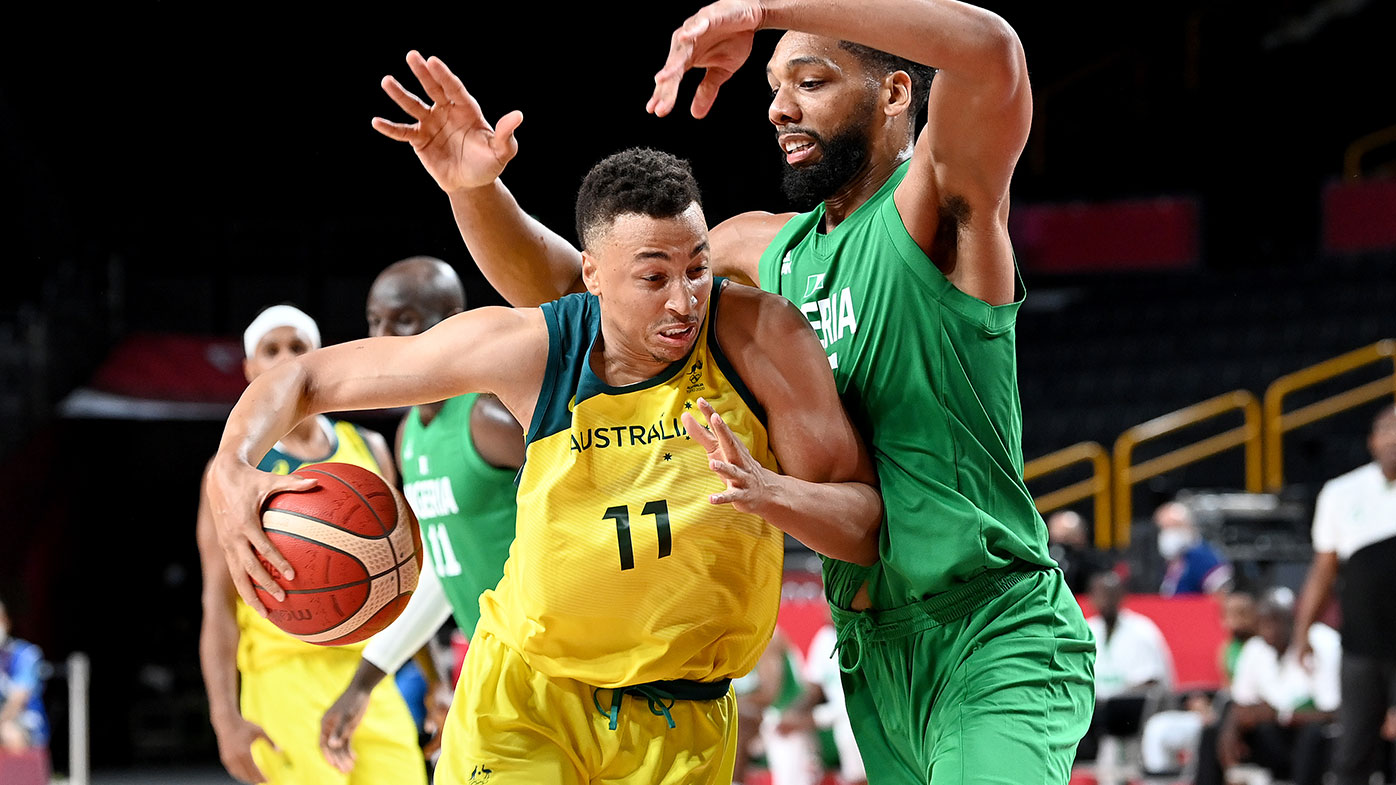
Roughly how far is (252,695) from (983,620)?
2967 millimetres

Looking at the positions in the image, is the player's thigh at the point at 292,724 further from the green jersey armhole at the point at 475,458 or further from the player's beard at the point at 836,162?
the player's beard at the point at 836,162

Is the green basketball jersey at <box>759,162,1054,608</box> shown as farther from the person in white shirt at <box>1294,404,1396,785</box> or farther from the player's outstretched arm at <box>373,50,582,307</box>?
the person in white shirt at <box>1294,404,1396,785</box>

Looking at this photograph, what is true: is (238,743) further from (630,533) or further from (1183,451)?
(1183,451)

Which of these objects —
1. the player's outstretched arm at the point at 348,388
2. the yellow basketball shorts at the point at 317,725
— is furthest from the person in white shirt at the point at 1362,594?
the player's outstretched arm at the point at 348,388

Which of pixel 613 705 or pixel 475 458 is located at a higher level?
pixel 475 458

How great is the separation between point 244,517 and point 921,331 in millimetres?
1384

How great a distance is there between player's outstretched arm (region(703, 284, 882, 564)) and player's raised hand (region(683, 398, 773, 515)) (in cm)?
12

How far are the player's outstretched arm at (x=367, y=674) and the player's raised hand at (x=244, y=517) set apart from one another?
1.68 meters

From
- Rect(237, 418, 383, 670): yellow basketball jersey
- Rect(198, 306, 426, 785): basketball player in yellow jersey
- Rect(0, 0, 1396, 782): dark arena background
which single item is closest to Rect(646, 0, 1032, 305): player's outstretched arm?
Rect(198, 306, 426, 785): basketball player in yellow jersey

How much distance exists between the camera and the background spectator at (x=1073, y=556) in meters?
10.7

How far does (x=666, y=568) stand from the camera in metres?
3.05

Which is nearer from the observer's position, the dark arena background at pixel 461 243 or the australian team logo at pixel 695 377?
the australian team logo at pixel 695 377

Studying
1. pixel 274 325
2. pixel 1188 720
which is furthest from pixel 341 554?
pixel 1188 720

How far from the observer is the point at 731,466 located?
2.87 m
